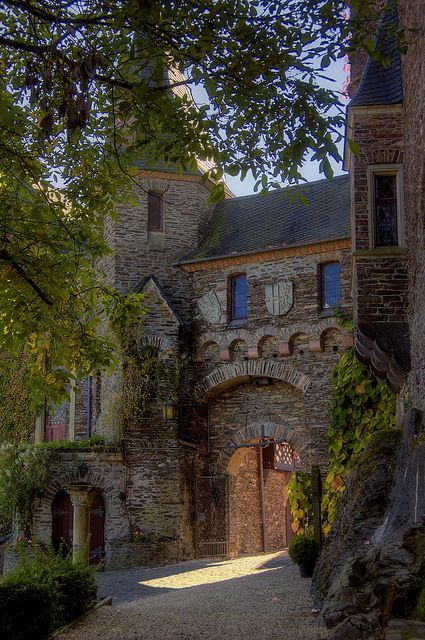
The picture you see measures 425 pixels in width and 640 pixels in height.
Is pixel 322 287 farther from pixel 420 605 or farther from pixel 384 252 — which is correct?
pixel 420 605

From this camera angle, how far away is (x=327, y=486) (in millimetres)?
16859

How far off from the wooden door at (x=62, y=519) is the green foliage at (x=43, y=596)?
10046mm

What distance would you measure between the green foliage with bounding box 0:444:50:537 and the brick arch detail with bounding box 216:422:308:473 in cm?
440

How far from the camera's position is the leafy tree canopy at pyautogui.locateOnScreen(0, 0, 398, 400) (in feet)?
23.5

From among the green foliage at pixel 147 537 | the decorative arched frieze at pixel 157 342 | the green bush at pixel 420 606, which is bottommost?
the green foliage at pixel 147 537

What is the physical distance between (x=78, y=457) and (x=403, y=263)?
37.2 feet

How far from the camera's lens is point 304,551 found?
14320 millimetres

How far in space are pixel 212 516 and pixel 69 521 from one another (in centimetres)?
357

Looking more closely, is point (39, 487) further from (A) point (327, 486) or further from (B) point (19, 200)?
(B) point (19, 200)

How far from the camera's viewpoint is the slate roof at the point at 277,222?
20.8 meters

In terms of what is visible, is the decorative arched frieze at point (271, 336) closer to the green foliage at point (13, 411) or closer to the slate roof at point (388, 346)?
the green foliage at point (13, 411)

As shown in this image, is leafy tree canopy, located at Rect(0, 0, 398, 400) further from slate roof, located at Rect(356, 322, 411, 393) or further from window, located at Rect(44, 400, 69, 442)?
window, located at Rect(44, 400, 69, 442)

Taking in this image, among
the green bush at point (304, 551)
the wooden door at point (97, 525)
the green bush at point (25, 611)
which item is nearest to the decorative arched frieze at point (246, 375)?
the wooden door at point (97, 525)

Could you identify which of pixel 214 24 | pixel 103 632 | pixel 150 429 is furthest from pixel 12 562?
pixel 214 24
